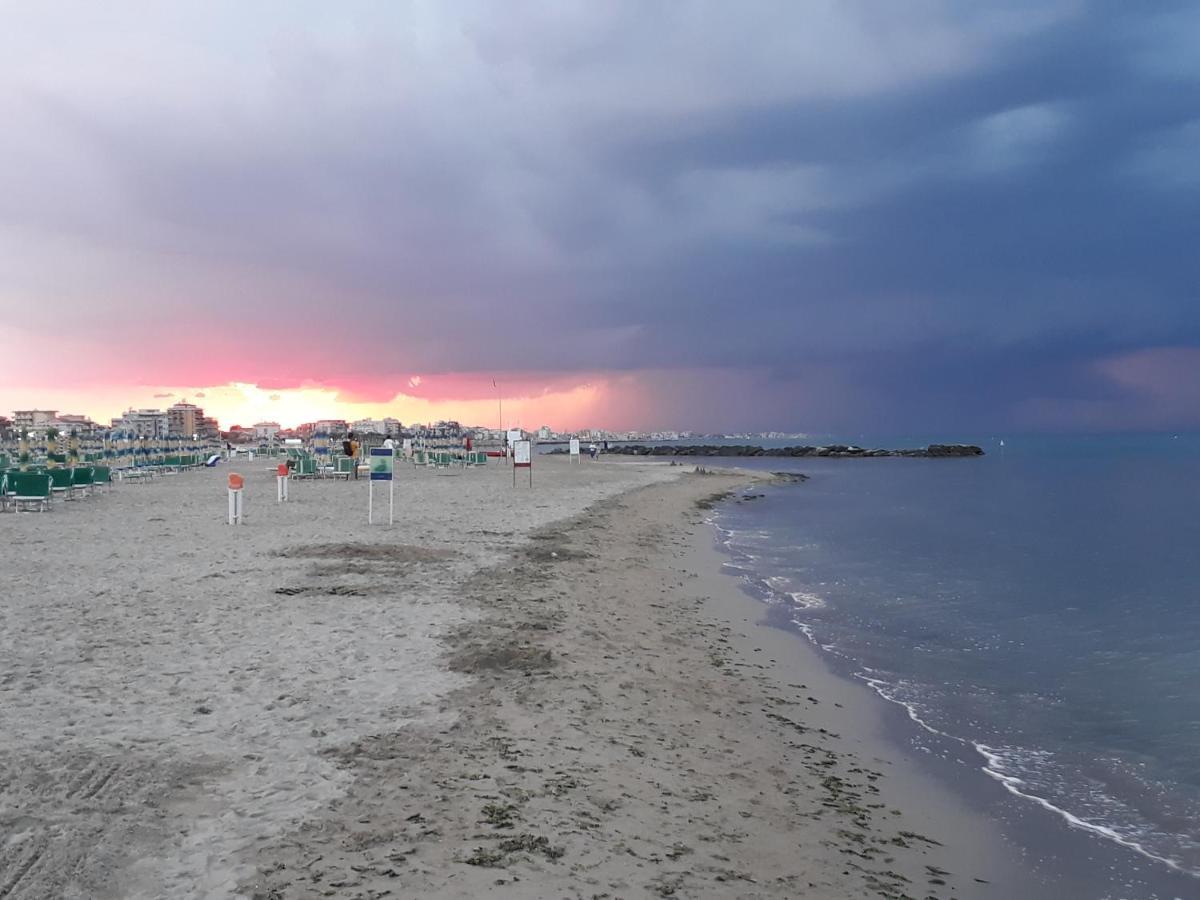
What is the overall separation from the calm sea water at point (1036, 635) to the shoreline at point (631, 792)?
3.66 feet

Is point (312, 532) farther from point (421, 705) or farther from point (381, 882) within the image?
point (381, 882)

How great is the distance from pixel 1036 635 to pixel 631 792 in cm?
910

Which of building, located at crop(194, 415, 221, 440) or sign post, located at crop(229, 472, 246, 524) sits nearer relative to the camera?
sign post, located at crop(229, 472, 246, 524)

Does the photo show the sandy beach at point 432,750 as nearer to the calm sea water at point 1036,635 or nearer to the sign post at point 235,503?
the calm sea water at point 1036,635

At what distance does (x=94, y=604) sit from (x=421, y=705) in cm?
547

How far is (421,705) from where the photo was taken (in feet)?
19.8

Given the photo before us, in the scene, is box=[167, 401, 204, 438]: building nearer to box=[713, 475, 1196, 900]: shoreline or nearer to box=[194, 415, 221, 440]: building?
box=[194, 415, 221, 440]: building

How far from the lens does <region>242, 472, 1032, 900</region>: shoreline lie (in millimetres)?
3775

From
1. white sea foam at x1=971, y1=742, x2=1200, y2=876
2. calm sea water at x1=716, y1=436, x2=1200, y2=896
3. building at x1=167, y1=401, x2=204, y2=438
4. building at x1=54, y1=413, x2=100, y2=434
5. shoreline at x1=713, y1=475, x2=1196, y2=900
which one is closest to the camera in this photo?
shoreline at x1=713, y1=475, x2=1196, y2=900

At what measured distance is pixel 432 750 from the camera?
518 centimetres

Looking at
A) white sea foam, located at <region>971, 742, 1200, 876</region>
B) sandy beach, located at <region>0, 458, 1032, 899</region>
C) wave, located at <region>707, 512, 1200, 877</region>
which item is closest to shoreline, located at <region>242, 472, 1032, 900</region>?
sandy beach, located at <region>0, 458, 1032, 899</region>

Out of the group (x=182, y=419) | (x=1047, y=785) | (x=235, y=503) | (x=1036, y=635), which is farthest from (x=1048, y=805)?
(x=182, y=419)

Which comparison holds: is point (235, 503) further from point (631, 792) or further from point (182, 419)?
point (182, 419)

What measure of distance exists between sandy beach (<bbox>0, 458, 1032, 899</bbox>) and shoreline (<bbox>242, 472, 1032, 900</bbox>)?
0.02m
